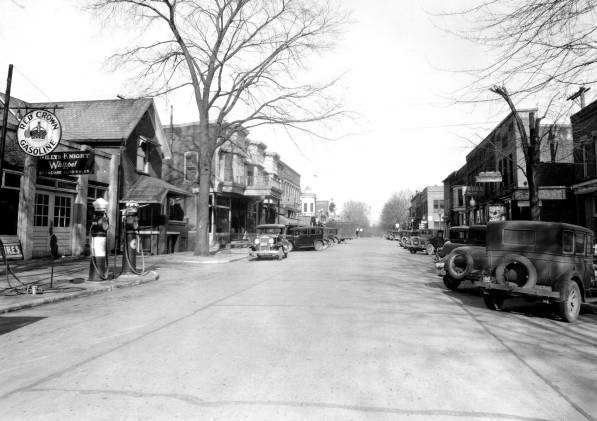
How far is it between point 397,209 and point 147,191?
113595 millimetres

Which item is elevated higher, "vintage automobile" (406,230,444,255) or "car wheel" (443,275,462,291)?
"vintage automobile" (406,230,444,255)

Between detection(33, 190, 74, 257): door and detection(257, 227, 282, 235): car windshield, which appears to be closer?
detection(33, 190, 74, 257): door

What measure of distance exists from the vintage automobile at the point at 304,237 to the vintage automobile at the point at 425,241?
7140 mm

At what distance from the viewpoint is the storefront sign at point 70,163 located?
47.8ft

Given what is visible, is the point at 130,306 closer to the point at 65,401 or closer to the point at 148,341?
the point at 148,341

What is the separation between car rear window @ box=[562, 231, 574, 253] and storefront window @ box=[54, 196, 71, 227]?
18054 millimetres

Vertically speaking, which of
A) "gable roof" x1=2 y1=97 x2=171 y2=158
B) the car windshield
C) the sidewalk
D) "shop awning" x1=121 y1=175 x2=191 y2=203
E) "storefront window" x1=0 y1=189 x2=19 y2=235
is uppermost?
"gable roof" x1=2 y1=97 x2=171 y2=158

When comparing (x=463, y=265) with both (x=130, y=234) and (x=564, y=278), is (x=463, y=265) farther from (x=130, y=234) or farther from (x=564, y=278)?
(x=130, y=234)

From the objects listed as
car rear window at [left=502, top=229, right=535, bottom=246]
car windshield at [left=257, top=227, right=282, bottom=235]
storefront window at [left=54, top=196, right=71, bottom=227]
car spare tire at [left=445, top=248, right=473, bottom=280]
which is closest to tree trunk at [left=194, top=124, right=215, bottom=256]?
car windshield at [left=257, top=227, right=282, bottom=235]

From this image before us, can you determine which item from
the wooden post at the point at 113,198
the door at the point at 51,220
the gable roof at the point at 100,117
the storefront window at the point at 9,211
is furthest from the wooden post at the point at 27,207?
the gable roof at the point at 100,117

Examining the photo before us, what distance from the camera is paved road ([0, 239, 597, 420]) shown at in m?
3.96

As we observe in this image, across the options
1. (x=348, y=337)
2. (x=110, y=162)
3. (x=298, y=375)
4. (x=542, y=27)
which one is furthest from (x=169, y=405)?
(x=110, y=162)

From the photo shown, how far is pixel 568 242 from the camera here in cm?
912

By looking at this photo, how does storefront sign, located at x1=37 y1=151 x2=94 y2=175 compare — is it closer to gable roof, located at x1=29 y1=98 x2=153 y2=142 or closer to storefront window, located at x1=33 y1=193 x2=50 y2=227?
storefront window, located at x1=33 y1=193 x2=50 y2=227
